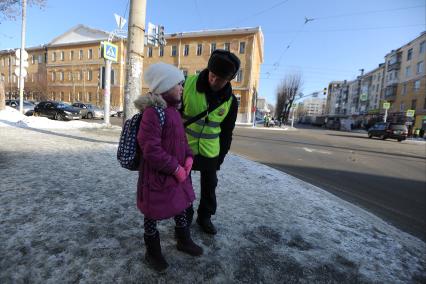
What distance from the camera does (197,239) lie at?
2.70m

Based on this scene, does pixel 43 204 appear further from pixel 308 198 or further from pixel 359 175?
pixel 359 175

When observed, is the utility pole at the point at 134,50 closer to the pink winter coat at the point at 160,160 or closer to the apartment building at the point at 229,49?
the pink winter coat at the point at 160,160

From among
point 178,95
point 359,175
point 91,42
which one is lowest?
point 359,175

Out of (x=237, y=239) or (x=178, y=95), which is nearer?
(x=178, y=95)

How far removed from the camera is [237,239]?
277 cm

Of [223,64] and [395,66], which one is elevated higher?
[395,66]

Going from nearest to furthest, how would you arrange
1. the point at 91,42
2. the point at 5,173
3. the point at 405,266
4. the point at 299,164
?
the point at 405,266 < the point at 5,173 < the point at 299,164 < the point at 91,42

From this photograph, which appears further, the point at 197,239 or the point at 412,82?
the point at 412,82

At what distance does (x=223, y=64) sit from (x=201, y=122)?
526 mm

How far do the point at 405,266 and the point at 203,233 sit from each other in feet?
6.36

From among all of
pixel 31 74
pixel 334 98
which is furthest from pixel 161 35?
pixel 334 98

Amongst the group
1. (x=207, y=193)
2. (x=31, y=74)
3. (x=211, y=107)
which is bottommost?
(x=207, y=193)

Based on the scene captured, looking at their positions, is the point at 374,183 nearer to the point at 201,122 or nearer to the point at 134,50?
the point at 201,122

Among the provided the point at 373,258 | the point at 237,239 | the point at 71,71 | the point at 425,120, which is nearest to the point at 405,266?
the point at 373,258
